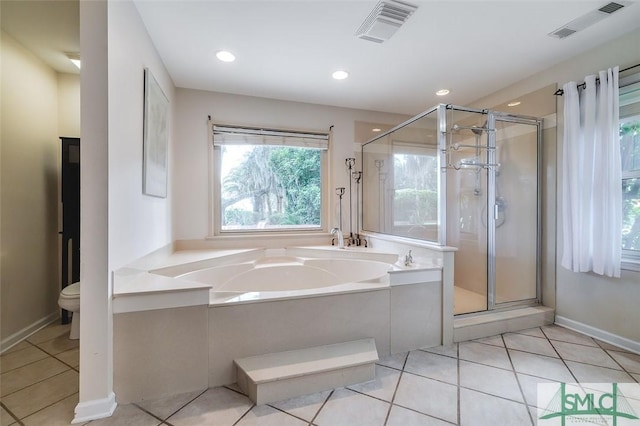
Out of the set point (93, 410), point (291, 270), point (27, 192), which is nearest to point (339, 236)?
point (291, 270)

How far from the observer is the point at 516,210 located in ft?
8.81

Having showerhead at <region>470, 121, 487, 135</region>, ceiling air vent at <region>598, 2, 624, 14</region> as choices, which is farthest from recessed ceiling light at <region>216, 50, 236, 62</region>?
ceiling air vent at <region>598, 2, 624, 14</region>

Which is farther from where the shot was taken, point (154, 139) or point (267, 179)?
point (267, 179)

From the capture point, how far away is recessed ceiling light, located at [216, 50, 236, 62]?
85.1 inches

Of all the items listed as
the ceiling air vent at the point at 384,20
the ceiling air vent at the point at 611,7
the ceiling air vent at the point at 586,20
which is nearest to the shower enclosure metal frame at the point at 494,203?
the ceiling air vent at the point at 586,20

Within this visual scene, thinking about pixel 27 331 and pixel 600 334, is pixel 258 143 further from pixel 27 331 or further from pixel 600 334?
pixel 600 334

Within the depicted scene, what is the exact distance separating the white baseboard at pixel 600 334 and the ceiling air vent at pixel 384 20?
2779 mm

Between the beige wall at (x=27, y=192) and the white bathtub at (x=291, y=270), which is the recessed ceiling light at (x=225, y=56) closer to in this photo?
the beige wall at (x=27, y=192)

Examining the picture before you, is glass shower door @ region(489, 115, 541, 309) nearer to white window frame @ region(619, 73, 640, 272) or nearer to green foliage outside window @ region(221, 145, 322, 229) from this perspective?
white window frame @ region(619, 73, 640, 272)

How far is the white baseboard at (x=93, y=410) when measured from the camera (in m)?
1.33

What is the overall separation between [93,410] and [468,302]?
9.38 ft

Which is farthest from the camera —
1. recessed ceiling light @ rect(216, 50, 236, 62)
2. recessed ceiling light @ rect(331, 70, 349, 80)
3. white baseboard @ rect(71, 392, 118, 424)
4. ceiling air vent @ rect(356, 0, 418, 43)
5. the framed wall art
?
recessed ceiling light @ rect(331, 70, 349, 80)

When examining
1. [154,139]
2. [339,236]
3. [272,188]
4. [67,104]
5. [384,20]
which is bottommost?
[339,236]

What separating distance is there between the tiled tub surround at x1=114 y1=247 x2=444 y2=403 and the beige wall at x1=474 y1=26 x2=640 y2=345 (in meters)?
1.21
